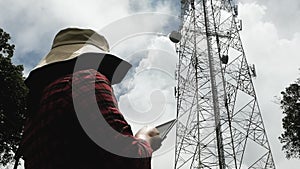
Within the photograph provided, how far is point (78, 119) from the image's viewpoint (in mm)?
1292

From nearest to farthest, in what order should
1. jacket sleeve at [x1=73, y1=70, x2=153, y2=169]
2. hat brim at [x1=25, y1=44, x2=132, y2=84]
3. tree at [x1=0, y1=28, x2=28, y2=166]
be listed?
1. jacket sleeve at [x1=73, y1=70, x2=153, y2=169]
2. hat brim at [x1=25, y1=44, x2=132, y2=84]
3. tree at [x1=0, y1=28, x2=28, y2=166]

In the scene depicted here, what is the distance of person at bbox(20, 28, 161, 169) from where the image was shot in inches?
49.4

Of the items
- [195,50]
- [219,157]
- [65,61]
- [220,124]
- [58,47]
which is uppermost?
[195,50]

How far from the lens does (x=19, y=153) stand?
1527 millimetres

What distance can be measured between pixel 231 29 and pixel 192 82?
2.93m

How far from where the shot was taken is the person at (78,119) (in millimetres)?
1254

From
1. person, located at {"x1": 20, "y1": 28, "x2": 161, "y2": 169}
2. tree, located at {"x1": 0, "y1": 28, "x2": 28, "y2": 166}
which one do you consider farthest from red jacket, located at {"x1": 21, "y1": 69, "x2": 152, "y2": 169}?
tree, located at {"x1": 0, "y1": 28, "x2": 28, "y2": 166}

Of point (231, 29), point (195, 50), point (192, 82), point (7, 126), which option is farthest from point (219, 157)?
point (7, 126)

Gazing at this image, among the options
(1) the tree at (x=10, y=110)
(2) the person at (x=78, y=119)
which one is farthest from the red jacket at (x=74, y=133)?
(1) the tree at (x=10, y=110)

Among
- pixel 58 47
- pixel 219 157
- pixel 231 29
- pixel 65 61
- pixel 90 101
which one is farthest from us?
pixel 231 29

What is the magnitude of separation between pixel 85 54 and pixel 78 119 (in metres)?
0.25

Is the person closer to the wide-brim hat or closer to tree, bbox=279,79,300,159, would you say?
the wide-brim hat

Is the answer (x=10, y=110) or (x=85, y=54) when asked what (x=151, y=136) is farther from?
(x=10, y=110)

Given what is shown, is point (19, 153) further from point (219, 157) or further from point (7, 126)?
point (7, 126)
